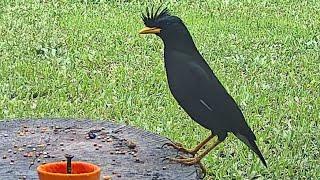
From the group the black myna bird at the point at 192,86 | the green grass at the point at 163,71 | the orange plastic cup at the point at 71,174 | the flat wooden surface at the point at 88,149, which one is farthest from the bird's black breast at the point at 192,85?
the green grass at the point at 163,71

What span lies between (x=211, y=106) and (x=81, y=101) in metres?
2.83

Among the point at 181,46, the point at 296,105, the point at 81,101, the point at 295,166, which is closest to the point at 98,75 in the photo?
the point at 81,101

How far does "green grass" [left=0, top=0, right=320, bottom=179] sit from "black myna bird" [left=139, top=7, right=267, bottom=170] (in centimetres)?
133

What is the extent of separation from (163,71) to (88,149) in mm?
3514

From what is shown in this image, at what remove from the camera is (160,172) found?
127 inches

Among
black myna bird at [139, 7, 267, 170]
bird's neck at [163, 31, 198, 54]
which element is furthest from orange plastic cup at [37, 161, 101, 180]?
bird's neck at [163, 31, 198, 54]

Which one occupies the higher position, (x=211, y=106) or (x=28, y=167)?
(x=211, y=106)

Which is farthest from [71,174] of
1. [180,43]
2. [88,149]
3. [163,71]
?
[163,71]

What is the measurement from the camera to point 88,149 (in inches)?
138

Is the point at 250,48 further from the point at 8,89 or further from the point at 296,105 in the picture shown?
the point at 8,89

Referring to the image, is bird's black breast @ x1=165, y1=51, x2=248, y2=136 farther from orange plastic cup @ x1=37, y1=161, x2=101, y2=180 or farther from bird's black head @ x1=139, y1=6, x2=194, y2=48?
orange plastic cup @ x1=37, y1=161, x2=101, y2=180

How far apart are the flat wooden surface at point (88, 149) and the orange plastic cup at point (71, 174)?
1.47ft

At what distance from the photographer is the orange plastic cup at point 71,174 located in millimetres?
2580

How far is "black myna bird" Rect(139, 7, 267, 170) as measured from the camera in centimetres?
343
